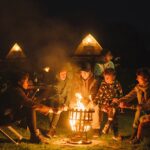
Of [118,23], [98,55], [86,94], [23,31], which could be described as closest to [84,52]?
[98,55]

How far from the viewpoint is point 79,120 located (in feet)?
30.8

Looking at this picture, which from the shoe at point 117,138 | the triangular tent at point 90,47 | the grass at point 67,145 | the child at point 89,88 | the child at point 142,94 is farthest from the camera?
the triangular tent at point 90,47

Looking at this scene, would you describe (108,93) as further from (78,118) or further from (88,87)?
(78,118)

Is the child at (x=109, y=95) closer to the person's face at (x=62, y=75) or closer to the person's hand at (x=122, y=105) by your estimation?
the person's hand at (x=122, y=105)

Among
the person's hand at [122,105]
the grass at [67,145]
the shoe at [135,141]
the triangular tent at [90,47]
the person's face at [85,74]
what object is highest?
the triangular tent at [90,47]

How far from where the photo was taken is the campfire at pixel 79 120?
936 cm

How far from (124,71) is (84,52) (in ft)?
7.90

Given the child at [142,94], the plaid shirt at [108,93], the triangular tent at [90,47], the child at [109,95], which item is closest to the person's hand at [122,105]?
the child at [142,94]

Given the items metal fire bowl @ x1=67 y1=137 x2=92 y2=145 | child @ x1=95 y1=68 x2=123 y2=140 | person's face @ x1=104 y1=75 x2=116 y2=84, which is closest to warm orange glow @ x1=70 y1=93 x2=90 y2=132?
metal fire bowl @ x1=67 y1=137 x2=92 y2=145

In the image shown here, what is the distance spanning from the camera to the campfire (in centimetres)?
936

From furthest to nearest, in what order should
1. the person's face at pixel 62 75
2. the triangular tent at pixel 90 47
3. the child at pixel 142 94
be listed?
1. the triangular tent at pixel 90 47
2. the person's face at pixel 62 75
3. the child at pixel 142 94

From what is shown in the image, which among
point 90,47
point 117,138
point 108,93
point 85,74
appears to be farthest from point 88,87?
point 90,47

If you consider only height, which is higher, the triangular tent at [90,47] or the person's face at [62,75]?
the triangular tent at [90,47]

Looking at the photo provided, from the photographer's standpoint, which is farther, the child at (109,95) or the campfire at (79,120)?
the child at (109,95)
